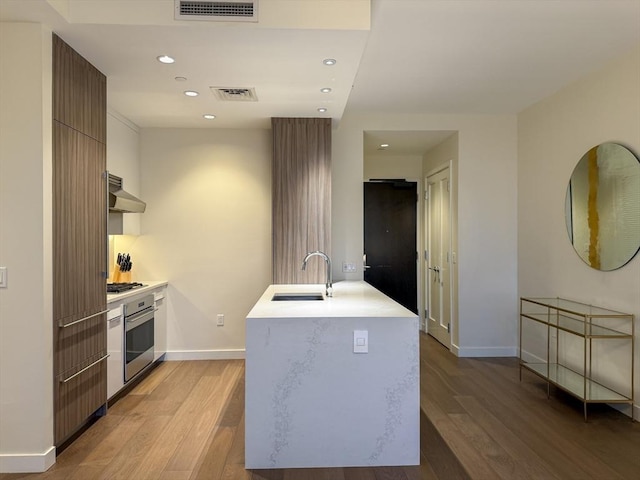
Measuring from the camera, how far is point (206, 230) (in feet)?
14.5

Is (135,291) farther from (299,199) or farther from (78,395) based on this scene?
(299,199)

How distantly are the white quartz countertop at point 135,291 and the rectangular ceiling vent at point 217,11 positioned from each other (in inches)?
79.2

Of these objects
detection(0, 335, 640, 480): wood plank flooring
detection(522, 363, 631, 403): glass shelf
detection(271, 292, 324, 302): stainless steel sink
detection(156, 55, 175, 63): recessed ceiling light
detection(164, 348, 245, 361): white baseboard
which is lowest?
detection(0, 335, 640, 480): wood plank flooring

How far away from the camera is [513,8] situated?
2.43 meters

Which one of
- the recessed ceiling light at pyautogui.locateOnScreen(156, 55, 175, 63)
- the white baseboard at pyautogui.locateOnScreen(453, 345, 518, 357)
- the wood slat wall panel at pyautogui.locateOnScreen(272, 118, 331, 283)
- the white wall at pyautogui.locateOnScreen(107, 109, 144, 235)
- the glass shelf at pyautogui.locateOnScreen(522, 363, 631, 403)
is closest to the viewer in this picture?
the recessed ceiling light at pyautogui.locateOnScreen(156, 55, 175, 63)

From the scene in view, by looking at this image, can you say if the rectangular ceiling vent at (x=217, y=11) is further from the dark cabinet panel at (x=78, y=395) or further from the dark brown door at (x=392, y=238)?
the dark brown door at (x=392, y=238)

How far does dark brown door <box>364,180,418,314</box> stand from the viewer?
585 centimetres

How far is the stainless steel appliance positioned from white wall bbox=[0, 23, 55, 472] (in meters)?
1.05

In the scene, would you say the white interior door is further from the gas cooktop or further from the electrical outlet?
the gas cooktop

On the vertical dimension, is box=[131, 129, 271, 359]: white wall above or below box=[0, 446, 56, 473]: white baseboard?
above

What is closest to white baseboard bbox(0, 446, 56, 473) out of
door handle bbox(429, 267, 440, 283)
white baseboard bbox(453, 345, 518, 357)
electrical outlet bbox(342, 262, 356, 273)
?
electrical outlet bbox(342, 262, 356, 273)

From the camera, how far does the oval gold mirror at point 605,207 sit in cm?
294

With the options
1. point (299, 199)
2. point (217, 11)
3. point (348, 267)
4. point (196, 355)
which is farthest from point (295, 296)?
point (217, 11)

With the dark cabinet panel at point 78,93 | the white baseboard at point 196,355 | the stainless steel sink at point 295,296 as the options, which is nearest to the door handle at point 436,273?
the stainless steel sink at point 295,296
